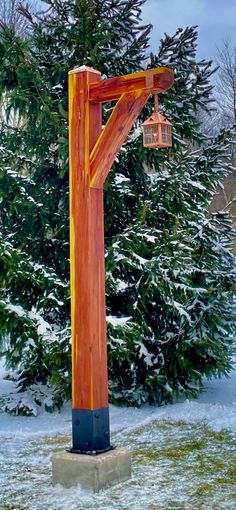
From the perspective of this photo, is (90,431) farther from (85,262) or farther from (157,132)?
(157,132)

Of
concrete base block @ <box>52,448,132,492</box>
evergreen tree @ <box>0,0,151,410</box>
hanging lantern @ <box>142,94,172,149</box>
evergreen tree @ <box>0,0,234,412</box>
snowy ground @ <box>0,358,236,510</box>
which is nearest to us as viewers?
snowy ground @ <box>0,358,236,510</box>

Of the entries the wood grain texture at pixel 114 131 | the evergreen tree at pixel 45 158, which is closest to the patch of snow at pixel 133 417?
the evergreen tree at pixel 45 158

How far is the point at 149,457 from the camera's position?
197 inches

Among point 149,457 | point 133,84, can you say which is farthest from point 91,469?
point 133,84

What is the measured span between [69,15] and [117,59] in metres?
0.81

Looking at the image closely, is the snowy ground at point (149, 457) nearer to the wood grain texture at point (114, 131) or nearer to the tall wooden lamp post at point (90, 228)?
the tall wooden lamp post at point (90, 228)

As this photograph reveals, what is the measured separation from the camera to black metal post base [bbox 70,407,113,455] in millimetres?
4180

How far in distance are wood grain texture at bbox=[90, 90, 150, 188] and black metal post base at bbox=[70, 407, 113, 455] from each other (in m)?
1.66

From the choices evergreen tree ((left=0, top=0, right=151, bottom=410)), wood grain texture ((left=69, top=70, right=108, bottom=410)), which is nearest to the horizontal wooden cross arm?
wood grain texture ((left=69, top=70, right=108, bottom=410))

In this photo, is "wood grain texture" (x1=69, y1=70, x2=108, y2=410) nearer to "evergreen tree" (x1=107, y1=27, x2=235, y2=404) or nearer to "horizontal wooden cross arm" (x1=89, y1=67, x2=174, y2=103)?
"horizontal wooden cross arm" (x1=89, y1=67, x2=174, y2=103)

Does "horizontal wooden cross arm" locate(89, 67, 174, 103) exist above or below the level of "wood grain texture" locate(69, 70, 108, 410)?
above

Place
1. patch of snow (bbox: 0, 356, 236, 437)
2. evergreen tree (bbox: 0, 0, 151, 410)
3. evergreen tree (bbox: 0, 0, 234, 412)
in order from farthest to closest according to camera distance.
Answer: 1. evergreen tree (bbox: 0, 0, 234, 412)
2. evergreen tree (bbox: 0, 0, 151, 410)
3. patch of snow (bbox: 0, 356, 236, 437)

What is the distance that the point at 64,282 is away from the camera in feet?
22.9

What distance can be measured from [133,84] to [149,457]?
3.07 m
